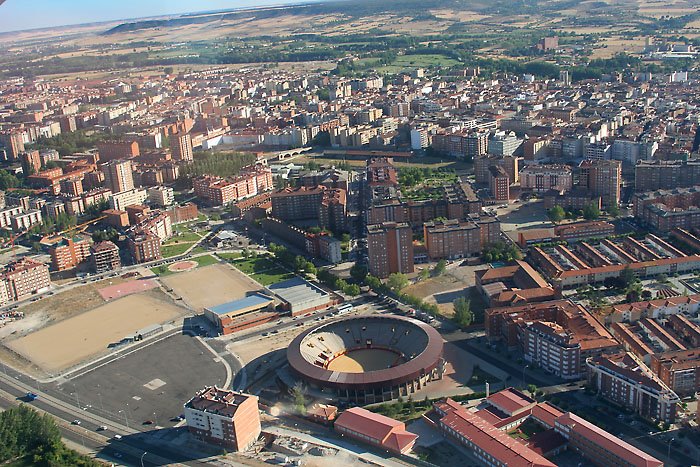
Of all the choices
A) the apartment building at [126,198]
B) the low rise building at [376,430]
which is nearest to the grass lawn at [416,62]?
the apartment building at [126,198]

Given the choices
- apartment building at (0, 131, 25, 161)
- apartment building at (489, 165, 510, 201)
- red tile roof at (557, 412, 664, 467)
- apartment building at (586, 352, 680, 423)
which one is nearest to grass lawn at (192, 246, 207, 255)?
apartment building at (489, 165, 510, 201)

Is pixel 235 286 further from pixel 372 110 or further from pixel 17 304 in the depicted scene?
pixel 372 110

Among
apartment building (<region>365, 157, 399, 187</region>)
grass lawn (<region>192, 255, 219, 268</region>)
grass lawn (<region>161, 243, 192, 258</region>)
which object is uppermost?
apartment building (<region>365, 157, 399, 187</region>)

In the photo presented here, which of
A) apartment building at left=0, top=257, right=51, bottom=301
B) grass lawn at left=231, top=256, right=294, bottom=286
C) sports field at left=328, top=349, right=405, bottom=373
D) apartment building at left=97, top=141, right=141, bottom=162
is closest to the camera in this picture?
sports field at left=328, top=349, right=405, bottom=373

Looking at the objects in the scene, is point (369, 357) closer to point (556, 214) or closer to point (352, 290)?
point (352, 290)

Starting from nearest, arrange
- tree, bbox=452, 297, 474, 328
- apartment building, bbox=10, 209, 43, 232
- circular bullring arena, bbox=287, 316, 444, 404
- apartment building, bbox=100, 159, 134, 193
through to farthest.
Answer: circular bullring arena, bbox=287, 316, 444, 404
tree, bbox=452, 297, 474, 328
apartment building, bbox=10, 209, 43, 232
apartment building, bbox=100, 159, 134, 193

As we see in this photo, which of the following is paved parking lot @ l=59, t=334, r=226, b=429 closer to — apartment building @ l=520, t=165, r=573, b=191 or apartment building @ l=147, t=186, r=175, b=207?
apartment building @ l=147, t=186, r=175, b=207

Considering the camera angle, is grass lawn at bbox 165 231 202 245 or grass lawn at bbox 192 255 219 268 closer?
grass lawn at bbox 192 255 219 268

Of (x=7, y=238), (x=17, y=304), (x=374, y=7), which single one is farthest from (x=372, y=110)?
(x=374, y=7)
